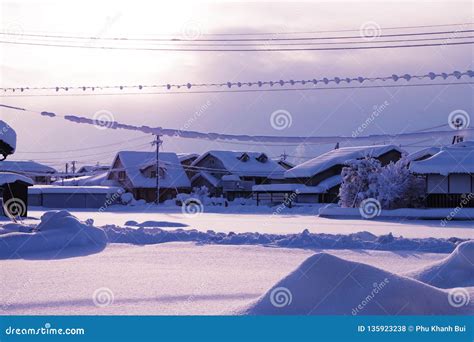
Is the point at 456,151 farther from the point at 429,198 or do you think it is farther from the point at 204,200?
the point at 204,200

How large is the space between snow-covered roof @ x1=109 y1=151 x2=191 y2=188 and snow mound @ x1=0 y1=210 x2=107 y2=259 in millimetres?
44653

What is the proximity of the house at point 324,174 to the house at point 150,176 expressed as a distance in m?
11.3

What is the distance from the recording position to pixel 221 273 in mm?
10680

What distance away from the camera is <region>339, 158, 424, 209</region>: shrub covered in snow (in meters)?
38.0

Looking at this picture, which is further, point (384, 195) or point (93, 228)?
point (384, 195)

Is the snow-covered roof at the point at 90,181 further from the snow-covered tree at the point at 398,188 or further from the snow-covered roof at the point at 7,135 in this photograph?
the snow-covered roof at the point at 7,135

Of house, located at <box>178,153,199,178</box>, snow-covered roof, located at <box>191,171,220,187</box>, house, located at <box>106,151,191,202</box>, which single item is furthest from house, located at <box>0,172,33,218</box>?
house, located at <box>178,153,199,178</box>

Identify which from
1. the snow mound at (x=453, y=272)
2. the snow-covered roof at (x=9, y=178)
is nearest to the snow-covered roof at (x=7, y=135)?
the snow mound at (x=453, y=272)

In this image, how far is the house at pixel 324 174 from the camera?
165 ft

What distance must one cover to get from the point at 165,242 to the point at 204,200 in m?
40.3

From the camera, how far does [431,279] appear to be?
27.3ft

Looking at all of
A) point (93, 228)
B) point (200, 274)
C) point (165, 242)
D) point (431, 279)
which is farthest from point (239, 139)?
point (431, 279)

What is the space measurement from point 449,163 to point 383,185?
4.16 meters

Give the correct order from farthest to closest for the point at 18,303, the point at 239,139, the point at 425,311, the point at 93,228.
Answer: the point at 239,139, the point at 93,228, the point at 18,303, the point at 425,311
